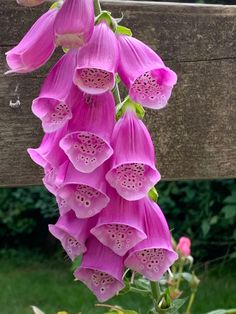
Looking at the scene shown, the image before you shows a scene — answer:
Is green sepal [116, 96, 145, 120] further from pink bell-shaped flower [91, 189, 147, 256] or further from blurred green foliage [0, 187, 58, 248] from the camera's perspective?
blurred green foliage [0, 187, 58, 248]

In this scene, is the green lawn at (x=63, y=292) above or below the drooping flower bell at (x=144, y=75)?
below

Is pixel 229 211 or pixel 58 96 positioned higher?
pixel 58 96

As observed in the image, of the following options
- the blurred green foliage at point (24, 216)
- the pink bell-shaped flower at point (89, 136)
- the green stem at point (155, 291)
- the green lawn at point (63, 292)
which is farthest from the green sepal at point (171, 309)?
the blurred green foliage at point (24, 216)

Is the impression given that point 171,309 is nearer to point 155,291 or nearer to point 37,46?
point 155,291

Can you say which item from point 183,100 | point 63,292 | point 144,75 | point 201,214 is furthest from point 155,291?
point 63,292

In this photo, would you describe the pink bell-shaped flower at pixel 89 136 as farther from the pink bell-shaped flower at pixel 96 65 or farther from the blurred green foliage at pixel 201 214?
the blurred green foliage at pixel 201 214

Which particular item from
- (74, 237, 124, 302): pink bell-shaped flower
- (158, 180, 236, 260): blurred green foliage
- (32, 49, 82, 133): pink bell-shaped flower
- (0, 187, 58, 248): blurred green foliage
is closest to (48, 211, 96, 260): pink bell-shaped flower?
(74, 237, 124, 302): pink bell-shaped flower

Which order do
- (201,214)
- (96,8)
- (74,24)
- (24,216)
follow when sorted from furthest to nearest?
(24,216) < (201,214) < (96,8) < (74,24)
